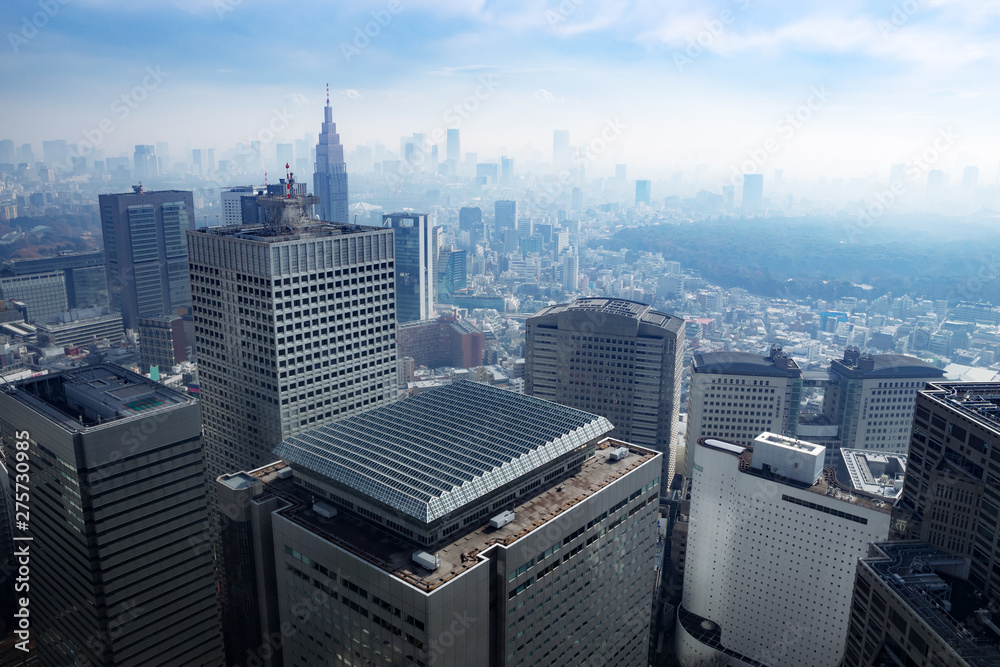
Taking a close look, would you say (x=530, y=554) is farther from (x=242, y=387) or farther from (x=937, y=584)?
(x=242, y=387)

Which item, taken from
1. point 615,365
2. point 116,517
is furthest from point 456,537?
point 615,365

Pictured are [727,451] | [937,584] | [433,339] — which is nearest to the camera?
[937,584]

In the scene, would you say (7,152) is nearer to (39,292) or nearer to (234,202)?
(39,292)

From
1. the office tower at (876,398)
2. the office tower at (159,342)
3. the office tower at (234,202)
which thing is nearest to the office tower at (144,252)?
the office tower at (234,202)

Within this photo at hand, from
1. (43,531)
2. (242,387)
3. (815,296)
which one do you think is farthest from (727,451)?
(815,296)

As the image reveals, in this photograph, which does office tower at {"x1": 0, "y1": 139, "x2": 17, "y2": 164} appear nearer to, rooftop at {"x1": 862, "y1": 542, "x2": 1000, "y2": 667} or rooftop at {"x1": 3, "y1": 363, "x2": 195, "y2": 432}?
rooftop at {"x1": 3, "y1": 363, "x2": 195, "y2": 432}

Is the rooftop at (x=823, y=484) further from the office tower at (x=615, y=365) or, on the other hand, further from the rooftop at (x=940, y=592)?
the office tower at (x=615, y=365)
